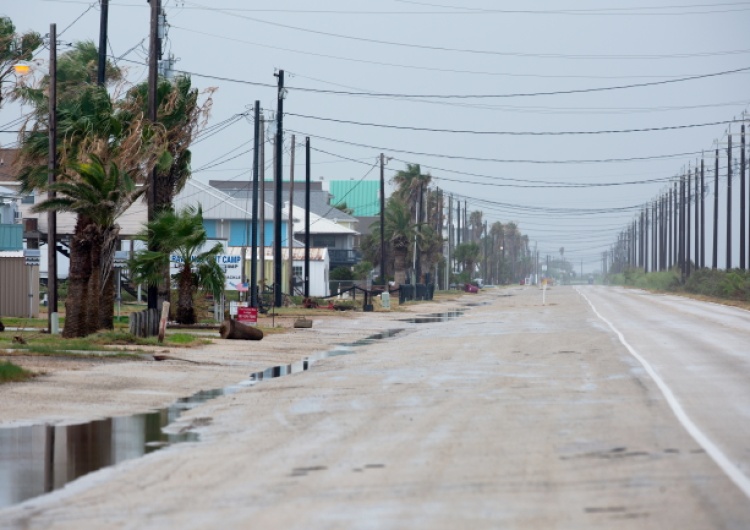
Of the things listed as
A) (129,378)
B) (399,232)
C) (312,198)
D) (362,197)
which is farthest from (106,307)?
(362,197)

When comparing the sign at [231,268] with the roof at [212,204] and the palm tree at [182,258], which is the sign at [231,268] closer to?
the palm tree at [182,258]

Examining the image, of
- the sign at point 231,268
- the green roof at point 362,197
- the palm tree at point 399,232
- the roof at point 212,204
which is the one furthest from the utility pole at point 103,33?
the green roof at point 362,197

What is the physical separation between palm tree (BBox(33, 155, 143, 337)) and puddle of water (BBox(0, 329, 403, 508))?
41.9ft

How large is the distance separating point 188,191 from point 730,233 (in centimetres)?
3988

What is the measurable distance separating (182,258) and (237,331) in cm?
479

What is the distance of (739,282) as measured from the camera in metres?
74.9

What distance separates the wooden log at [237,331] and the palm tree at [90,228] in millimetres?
3398

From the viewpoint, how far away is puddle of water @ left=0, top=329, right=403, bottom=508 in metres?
10.9

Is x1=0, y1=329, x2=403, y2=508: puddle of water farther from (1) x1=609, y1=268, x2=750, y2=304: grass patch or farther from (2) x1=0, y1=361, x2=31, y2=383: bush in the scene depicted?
(1) x1=609, y1=268, x2=750, y2=304: grass patch

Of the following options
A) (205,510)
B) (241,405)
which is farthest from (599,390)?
(205,510)

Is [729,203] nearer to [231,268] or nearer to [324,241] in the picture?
[324,241]

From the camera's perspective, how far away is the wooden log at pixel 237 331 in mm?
32125

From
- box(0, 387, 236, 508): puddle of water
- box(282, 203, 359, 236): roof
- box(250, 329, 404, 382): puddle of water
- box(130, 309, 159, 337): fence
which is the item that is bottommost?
box(0, 387, 236, 508): puddle of water

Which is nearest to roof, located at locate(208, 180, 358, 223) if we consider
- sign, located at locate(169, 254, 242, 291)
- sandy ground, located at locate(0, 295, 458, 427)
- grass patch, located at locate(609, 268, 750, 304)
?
grass patch, located at locate(609, 268, 750, 304)
